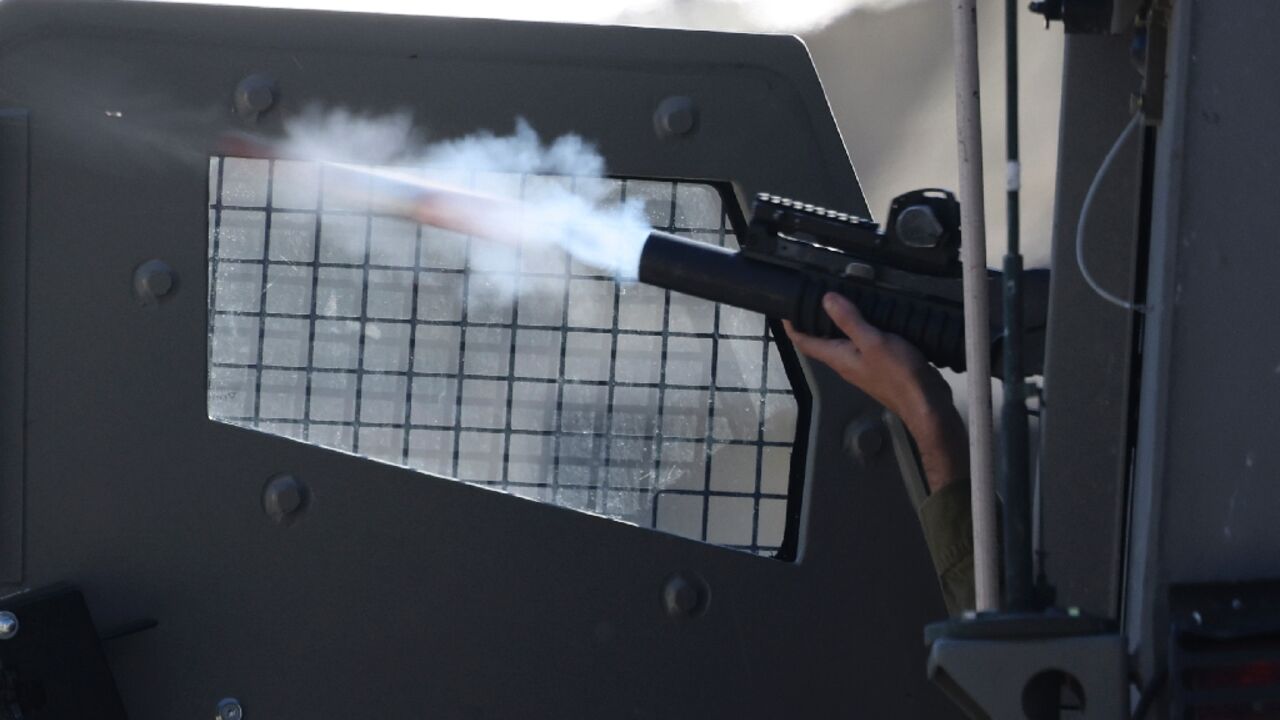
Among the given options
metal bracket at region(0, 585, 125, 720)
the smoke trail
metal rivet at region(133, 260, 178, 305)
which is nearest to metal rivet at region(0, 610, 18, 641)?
metal bracket at region(0, 585, 125, 720)

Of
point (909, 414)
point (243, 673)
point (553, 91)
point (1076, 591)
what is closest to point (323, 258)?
point (553, 91)

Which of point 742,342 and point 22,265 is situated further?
point 742,342

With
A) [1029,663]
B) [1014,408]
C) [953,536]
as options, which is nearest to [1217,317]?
[1014,408]

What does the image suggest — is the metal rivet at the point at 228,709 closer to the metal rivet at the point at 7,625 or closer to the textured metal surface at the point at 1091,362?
the metal rivet at the point at 7,625

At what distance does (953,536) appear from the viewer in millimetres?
1860

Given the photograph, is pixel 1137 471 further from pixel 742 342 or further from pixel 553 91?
pixel 553 91

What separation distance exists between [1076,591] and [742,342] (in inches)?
29.5

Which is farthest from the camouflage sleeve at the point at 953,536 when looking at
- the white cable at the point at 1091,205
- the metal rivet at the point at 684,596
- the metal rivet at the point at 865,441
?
the white cable at the point at 1091,205

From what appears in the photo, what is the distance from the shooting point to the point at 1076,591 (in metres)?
1.46

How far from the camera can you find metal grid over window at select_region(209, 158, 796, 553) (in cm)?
205

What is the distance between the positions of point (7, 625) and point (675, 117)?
0.98 metres

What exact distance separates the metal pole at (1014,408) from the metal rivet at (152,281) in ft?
3.50

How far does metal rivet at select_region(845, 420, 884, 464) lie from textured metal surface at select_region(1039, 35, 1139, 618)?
0.58 meters

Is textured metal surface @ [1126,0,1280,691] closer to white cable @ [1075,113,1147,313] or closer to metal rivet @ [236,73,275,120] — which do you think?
white cable @ [1075,113,1147,313]
